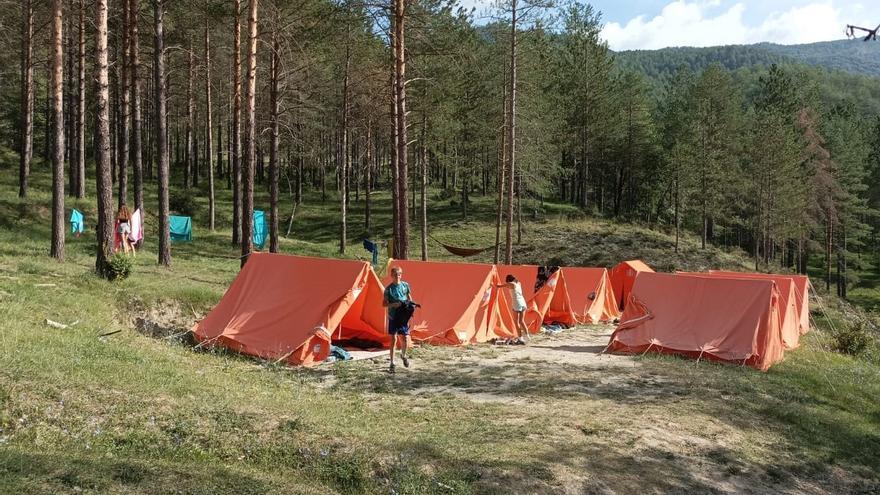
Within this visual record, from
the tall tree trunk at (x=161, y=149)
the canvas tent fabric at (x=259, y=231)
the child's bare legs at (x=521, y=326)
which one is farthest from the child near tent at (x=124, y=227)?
the child's bare legs at (x=521, y=326)

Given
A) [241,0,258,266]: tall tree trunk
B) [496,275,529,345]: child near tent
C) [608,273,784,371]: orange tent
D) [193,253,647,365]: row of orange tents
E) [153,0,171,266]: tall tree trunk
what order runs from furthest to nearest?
1. [153,0,171,266]: tall tree trunk
2. [241,0,258,266]: tall tree trunk
3. [496,275,529,345]: child near tent
4. [608,273,784,371]: orange tent
5. [193,253,647,365]: row of orange tents

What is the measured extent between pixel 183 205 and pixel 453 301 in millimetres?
21548

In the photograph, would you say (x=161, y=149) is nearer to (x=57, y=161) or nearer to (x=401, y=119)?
(x=57, y=161)

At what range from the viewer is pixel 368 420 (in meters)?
6.54

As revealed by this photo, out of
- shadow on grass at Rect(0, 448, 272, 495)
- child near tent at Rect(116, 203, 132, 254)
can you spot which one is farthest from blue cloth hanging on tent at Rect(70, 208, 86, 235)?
shadow on grass at Rect(0, 448, 272, 495)

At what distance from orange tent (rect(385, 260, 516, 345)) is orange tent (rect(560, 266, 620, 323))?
16.8 ft

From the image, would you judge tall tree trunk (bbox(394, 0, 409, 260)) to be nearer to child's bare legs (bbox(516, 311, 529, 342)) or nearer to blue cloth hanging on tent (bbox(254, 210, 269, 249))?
child's bare legs (bbox(516, 311, 529, 342))

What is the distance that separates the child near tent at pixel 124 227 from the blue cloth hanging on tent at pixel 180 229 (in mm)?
5530

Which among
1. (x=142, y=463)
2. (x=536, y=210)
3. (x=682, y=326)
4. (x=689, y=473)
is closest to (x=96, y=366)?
(x=142, y=463)

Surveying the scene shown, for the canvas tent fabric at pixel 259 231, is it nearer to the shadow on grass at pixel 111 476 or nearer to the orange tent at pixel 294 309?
the orange tent at pixel 294 309

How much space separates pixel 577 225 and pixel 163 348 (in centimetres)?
2842

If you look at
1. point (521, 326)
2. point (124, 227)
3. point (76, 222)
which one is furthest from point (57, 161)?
point (521, 326)

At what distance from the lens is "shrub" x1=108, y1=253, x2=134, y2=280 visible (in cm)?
1226

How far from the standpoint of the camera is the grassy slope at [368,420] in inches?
189
